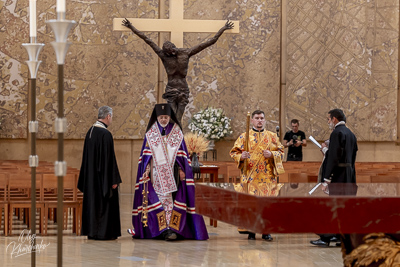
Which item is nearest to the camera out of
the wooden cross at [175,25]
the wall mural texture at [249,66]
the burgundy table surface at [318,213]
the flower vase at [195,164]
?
the burgundy table surface at [318,213]

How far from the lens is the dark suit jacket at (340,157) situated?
340 inches

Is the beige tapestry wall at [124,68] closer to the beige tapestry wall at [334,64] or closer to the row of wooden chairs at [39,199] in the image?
the beige tapestry wall at [334,64]

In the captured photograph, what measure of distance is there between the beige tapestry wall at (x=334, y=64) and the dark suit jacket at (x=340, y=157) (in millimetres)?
8747

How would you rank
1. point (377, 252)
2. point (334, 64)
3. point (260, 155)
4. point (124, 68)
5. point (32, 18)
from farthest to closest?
1. point (334, 64)
2. point (124, 68)
3. point (260, 155)
4. point (32, 18)
5. point (377, 252)

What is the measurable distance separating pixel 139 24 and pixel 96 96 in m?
5.71

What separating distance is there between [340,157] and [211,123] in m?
7.76

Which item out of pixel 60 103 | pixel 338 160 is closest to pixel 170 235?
pixel 338 160

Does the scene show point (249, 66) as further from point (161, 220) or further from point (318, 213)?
point (318, 213)

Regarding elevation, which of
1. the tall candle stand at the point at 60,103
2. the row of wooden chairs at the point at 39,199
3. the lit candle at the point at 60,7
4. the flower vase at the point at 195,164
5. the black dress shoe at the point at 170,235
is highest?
the lit candle at the point at 60,7

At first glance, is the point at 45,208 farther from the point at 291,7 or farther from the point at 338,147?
the point at 291,7

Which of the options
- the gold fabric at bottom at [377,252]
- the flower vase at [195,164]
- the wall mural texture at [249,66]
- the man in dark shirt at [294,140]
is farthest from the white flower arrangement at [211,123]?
the gold fabric at bottom at [377,252]

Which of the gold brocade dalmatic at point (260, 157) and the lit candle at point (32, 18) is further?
the gold brocade dalmatic at point (260, 157)

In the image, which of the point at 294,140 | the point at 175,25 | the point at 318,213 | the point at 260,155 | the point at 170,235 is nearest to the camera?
the point at 318,213

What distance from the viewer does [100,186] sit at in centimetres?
909
